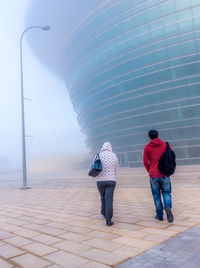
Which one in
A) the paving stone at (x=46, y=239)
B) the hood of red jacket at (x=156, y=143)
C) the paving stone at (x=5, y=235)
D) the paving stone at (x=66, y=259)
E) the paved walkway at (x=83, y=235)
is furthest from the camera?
the hood of red jacket at (x=156, y=143)

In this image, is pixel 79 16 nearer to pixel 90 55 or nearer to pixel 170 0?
pixel 90 55

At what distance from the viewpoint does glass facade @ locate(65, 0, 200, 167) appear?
33.8 meters

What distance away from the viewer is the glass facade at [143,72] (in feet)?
111

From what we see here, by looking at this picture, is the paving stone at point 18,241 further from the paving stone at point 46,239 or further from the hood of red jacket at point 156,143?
the hood of red jacket at point 156,143

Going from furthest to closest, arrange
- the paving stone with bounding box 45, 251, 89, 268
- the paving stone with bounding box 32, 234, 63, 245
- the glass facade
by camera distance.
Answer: the glass facade → the paving stone with bounding box 32, 234, 63, 245 → the paving stone with bounding box 45, 251, 89, 268

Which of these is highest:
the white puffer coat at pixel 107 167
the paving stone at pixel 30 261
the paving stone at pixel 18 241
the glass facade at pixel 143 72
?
the glass facade at pixel 143 72

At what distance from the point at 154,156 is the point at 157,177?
476 millimetres

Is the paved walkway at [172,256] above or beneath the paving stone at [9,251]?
beneath

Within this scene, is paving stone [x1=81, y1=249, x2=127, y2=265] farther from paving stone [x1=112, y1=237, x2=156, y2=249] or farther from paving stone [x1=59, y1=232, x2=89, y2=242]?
paving stone [x1=59, y1=232, x2=89, y2=242]

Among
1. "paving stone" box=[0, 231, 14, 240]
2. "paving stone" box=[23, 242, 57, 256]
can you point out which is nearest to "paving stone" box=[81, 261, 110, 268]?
"paving stone" box=[23, 242, 57, 256]

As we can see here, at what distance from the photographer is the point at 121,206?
7.62 m

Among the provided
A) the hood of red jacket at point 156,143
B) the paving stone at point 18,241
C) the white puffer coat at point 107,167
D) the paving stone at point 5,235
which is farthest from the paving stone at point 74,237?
the hood of red jacket at point 156,143

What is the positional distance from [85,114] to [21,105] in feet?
105

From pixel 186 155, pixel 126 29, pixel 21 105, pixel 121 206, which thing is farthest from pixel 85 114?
pixel 121 206
